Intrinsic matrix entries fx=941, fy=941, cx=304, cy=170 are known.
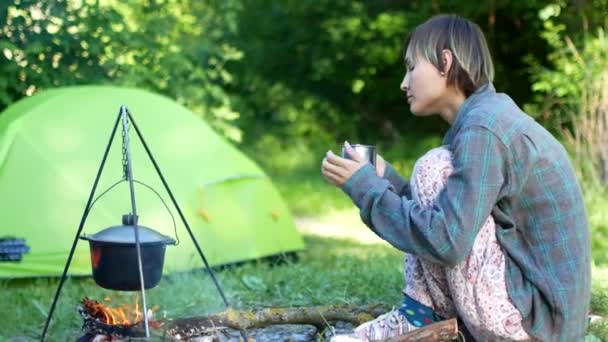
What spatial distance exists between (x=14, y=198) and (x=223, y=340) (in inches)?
87.5

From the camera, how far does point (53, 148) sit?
533 centimetres

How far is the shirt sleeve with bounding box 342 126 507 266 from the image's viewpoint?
8.42 ft

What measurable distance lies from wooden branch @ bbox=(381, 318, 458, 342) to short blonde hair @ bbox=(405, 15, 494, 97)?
0.72 m

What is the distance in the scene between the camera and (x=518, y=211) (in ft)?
9.01

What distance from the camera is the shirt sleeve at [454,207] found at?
8.42 feet

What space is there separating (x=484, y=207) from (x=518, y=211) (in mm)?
212

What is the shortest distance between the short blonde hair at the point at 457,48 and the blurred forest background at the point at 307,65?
3.12 meters

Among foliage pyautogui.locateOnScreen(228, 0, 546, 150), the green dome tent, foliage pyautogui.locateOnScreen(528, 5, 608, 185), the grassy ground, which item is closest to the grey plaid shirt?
the grassy ground

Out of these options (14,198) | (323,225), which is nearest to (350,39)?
(323,225)

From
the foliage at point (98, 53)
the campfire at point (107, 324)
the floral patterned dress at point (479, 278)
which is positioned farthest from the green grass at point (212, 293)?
the foliage at point (98, 53)

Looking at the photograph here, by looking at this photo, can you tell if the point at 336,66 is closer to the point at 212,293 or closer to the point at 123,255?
the point at 212,293

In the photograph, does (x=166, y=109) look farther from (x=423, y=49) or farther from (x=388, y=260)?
(x=423, y=49)

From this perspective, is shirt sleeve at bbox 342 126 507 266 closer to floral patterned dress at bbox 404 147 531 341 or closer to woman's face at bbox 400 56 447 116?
floral patterned dress at bbox 404 147 531 341

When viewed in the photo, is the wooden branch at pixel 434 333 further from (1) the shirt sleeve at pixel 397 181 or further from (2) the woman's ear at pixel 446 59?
(2) the woman's ear at pixel 446 59
